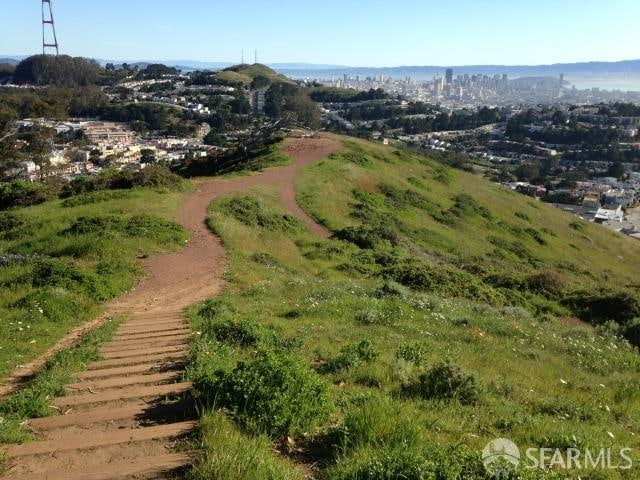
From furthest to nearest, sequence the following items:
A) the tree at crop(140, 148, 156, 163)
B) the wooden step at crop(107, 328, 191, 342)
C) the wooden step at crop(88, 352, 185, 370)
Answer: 1. the tree at crop(140, 148, 156, 163)
2. the wooden step at crop(107, 328, 191, 342)
3. the wooden step at crop(88, 352, 185, 370)

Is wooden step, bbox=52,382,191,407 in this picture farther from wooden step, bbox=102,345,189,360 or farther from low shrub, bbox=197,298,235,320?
low shrub, bbox=197,298,235,320

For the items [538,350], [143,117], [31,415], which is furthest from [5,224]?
[143,117]

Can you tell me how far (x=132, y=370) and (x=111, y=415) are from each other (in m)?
1.42

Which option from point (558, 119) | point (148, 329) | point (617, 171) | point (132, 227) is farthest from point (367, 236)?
point (558, 119)

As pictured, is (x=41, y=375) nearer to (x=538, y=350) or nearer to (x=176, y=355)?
(x=176, y=355)

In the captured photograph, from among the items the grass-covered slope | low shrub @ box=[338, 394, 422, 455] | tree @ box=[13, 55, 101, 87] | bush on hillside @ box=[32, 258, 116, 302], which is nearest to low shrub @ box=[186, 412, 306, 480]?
low shrub @ box=[338, 394, 422, 455]

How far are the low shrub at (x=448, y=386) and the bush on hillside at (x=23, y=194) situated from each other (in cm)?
2045

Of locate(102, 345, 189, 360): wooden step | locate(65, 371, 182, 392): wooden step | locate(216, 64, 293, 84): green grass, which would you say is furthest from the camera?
locate(216, 64, 293, 84): green grass

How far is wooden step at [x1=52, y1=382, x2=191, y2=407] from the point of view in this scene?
4.89 metres

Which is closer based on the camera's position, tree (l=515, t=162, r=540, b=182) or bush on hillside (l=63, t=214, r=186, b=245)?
bush on hillside (l=63, t=214, r=186, b=245)

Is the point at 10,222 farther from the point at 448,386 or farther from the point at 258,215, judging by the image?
the point at 448,386

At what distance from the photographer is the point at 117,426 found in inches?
168

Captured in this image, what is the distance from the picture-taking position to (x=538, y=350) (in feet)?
28.6

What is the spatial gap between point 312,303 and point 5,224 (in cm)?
1208
